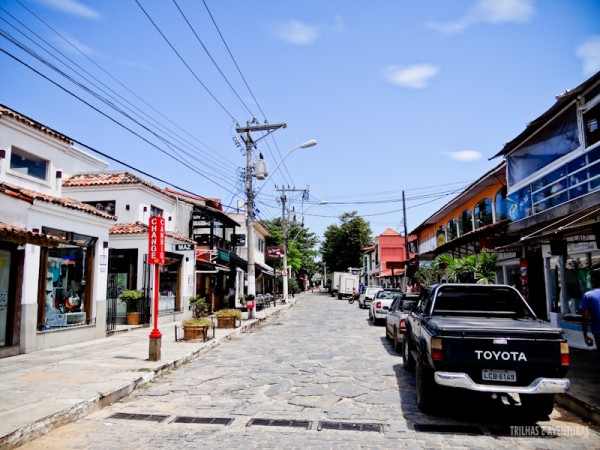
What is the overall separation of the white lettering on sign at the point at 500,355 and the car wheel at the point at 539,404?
0.84m

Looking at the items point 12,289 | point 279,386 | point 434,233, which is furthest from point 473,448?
point 434,233

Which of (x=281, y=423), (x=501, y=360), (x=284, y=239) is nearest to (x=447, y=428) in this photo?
(x=501, y=360)

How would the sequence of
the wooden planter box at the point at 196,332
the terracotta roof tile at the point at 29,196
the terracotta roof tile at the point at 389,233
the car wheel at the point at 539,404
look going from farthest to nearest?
the terracotta roof tile at the point at 389,233, the wooden planter box at the point at 196,332, the terracotta roof tile at the point at 29,196, the car wheel at the point at 539,404

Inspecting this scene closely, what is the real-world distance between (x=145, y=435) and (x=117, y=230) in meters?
13.9

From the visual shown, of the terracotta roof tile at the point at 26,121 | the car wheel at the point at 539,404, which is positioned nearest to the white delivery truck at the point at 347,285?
the terracotta roof tile at the point at 26,121

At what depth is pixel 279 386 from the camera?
7758 mm

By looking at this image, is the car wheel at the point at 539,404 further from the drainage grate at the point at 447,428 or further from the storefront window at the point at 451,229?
the storefront window at the point at 451,229

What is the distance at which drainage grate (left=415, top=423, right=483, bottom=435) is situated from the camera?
5.30 metres

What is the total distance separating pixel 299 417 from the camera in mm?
5973

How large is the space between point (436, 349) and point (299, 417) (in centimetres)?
218

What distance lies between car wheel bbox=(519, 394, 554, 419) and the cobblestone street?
0.49ft

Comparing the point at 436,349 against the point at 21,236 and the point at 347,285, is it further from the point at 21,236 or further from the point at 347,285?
the point at 347,285

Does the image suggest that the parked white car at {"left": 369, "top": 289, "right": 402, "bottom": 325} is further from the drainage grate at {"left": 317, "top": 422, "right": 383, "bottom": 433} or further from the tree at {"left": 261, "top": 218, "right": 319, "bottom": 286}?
the tree at {"left": 261, "top": 218, "right": 319, "bottom": 286}

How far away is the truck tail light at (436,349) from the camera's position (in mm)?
5367
